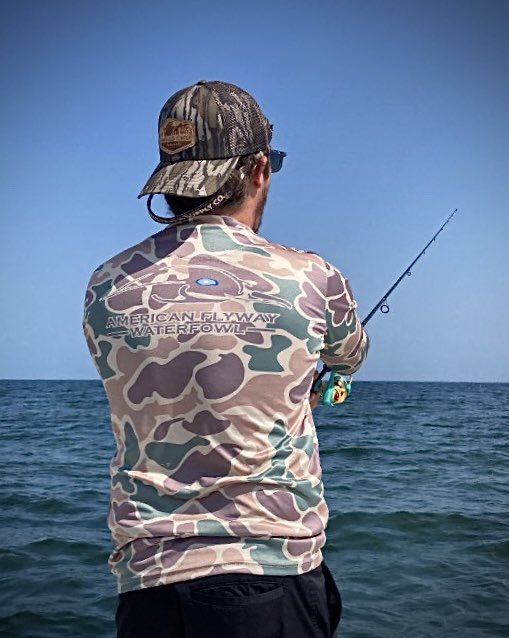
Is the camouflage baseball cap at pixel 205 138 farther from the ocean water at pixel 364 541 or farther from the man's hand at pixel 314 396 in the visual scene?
the ocean water at pixel 364 541

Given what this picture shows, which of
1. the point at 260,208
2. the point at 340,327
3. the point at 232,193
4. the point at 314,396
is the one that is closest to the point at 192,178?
the point at 232,193

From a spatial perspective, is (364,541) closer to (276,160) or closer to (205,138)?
(276,160)

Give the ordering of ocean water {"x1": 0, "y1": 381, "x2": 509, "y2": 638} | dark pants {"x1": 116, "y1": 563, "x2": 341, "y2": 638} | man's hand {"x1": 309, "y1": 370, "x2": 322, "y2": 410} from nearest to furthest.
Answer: dark pants {"x1": 116, "y1": 563, "x2": 341, "y2": 638} → man's hand {"x1": 309, "y1": 370, "x2": 322, "y2": 410} → ocean water {"x1": 0, "y1": 381, "x2": 509, "y2": 638}

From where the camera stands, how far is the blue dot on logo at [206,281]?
1.81 m

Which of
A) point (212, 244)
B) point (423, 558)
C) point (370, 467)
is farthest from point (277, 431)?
point (370, 467)

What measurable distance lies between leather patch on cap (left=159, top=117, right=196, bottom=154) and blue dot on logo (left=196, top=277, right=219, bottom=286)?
36 centimetres

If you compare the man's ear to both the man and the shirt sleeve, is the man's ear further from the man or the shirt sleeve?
the shirt sleeve

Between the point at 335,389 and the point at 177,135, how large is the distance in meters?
0.88

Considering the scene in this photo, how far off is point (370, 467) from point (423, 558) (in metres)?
6.61

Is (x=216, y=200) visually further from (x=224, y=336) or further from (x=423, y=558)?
(x=423, y=558)

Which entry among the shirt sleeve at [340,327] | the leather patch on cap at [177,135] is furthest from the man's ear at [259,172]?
the shirt sleeve at [340,327]

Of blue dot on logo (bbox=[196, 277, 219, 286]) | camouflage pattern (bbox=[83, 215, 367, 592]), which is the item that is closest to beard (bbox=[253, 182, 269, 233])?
camouflage pattern (bbox=[83, 215, 367, 592])

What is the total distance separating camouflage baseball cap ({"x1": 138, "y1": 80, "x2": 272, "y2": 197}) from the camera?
194 centimetres

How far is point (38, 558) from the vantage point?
7.91 metres
